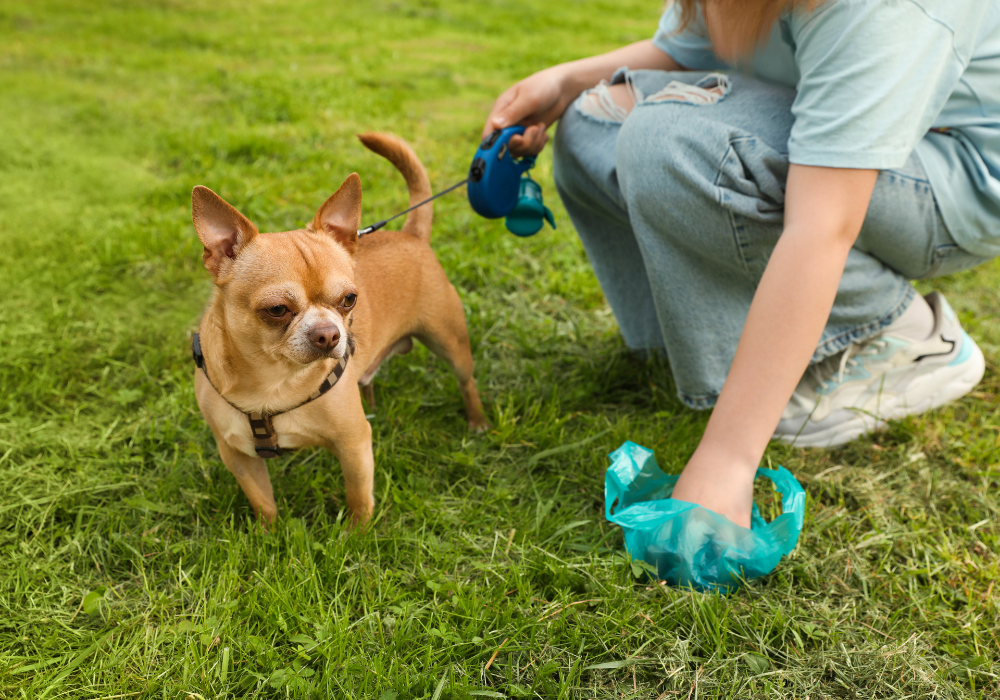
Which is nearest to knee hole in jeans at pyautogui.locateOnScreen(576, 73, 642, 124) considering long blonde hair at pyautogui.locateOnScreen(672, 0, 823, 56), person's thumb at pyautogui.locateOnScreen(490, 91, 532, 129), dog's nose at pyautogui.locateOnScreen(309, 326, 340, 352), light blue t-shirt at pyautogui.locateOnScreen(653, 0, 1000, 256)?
person's thumb at pyautogui.locateOnScreen(490, 91, 532, 129)

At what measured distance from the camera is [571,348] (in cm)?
283

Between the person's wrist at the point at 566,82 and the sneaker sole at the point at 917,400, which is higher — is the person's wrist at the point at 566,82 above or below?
above

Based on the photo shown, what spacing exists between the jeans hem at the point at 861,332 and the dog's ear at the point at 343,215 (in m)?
1.48

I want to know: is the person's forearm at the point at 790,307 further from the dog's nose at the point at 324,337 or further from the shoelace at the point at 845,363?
the dog's nose at the point at 324,337

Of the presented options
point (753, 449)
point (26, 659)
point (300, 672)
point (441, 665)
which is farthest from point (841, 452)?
point (26, 659)

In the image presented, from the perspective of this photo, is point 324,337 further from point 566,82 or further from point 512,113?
point 566,82

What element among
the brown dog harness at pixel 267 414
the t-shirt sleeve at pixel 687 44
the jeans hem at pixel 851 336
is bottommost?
the jeans hem at pixel 851 336

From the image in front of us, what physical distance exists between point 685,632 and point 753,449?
0.46m

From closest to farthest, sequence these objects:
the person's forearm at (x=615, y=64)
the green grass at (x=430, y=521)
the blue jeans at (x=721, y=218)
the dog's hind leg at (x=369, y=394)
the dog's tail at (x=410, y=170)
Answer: the green grass at (x=430, y=521) < the blue jeans at (x=721, y=218) < the dog's tail at (x=410, y=170) < the dog's hind leg at (x=369, y=394) < the person's forearm at (x=615, y=64)

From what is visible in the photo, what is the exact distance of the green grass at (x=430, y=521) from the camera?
1.51 meters

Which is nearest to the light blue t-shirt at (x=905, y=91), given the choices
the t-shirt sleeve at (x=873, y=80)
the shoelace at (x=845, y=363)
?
the t-shirt sleeve at (x=873, y=80)

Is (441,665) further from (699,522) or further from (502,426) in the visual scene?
(502,426)

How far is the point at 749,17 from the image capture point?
1804 millimetres

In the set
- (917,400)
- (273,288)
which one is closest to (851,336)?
(917,400)
